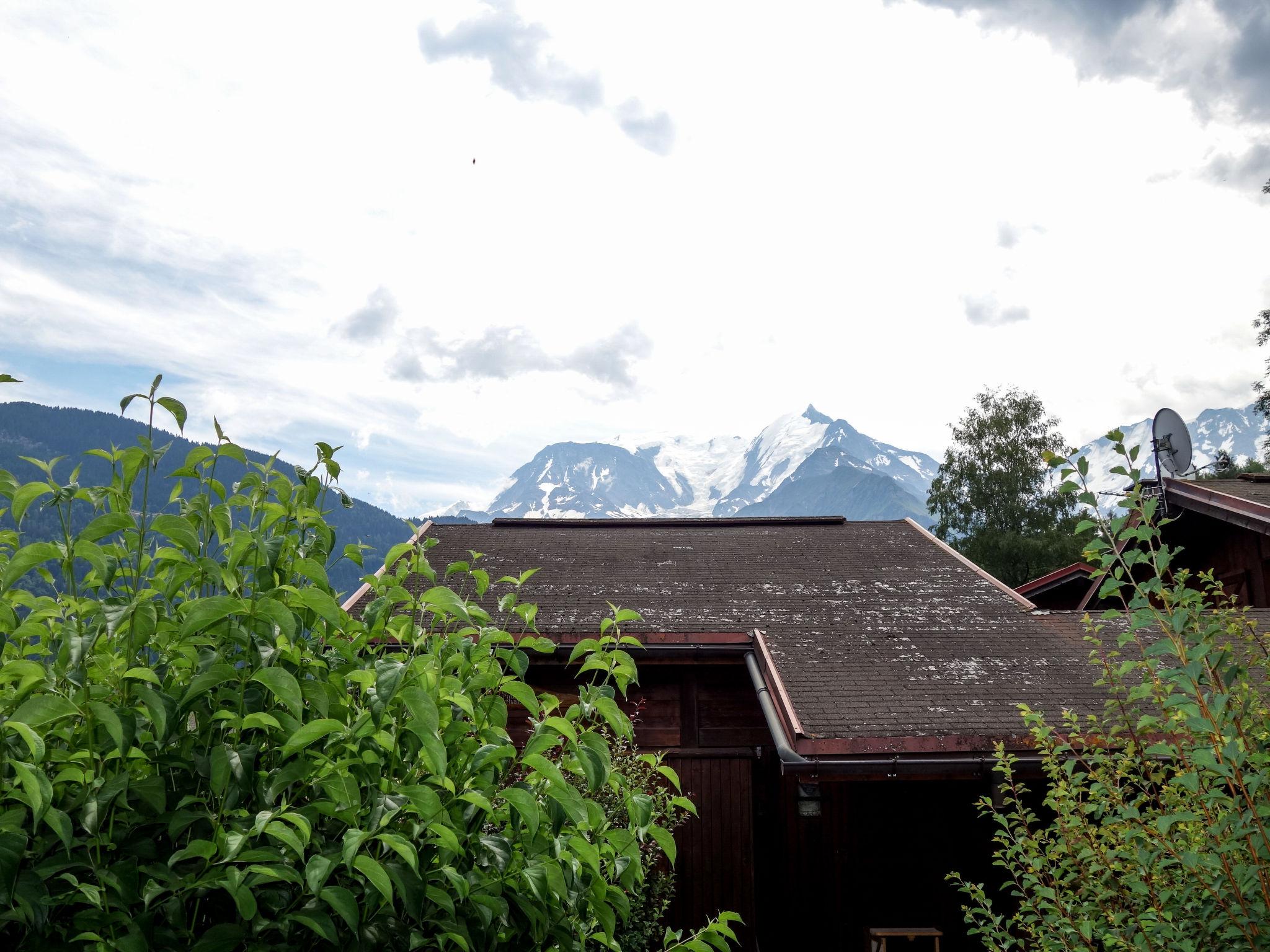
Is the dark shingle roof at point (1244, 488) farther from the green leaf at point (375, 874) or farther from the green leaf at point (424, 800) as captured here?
the green leaf at point (375, 874)

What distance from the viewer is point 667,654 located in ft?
27.5

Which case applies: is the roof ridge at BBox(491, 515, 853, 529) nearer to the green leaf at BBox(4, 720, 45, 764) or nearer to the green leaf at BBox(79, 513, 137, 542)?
the green leaf at BBox(79, 513, 137, 542)

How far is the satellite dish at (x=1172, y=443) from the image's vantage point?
10539 mm

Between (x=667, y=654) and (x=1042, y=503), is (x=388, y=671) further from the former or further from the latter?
(x=1042, y=503)

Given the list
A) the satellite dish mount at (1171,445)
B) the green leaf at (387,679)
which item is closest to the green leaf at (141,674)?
the green leaf at (387,679)

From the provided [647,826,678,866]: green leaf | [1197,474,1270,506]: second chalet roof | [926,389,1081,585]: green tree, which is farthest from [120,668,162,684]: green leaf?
[926,389,1081,585]: green tree

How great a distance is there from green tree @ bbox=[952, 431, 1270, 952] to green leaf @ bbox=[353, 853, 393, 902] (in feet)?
6.29

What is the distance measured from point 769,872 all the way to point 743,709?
1737 mm

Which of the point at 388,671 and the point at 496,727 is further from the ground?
the point at 388,671

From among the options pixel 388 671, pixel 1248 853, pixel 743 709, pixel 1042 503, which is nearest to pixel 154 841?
pixel 388 671

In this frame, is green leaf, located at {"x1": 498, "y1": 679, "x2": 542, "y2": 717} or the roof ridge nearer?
green leaf, located at {"x1": 498, "y1": 679, "x2": 542, "y2": 717}

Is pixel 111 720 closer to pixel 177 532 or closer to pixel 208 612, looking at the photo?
pixel 208 612

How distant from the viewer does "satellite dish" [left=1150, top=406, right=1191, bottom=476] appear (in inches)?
415

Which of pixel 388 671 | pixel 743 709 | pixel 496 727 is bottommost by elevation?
pixel 743 709
